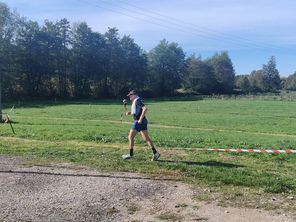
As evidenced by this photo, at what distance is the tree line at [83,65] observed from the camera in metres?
82.8

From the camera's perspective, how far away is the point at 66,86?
95062 mm

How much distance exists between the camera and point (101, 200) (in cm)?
819

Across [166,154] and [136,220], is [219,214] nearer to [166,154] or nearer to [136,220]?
[136,220]

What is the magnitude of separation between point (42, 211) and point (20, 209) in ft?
1.32

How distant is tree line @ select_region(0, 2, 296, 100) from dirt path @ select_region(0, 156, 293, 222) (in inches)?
2734

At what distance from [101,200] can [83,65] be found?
299 ft

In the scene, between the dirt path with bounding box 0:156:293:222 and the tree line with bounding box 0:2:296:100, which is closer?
the dirt path with bounding box 0:156:293:222

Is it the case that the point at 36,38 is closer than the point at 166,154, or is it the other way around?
the point at 166,154

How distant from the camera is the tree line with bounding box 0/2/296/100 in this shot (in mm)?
82750

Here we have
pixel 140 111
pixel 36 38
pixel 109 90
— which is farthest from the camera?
pixel 109 90

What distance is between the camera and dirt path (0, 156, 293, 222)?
24.0ft

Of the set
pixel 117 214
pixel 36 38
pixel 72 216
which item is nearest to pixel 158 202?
pixel 117 214

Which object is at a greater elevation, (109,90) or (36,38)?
(36,38)

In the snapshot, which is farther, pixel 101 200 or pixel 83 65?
pixel 83 65
